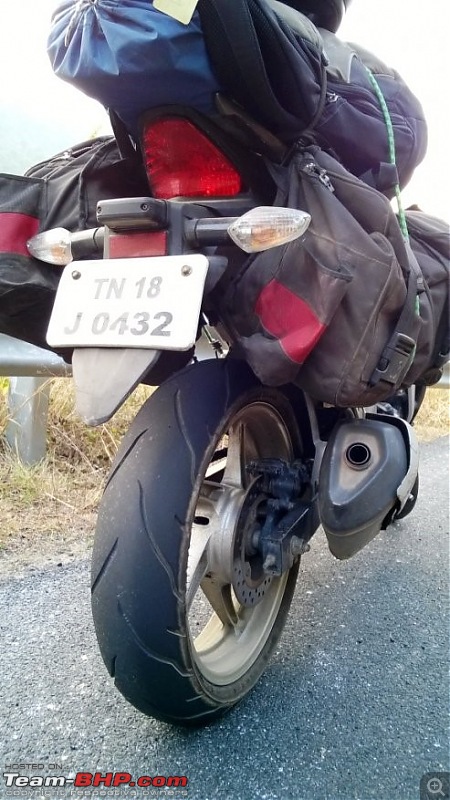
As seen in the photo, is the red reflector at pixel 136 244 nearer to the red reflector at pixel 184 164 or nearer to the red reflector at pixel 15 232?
the red reflector at pixel 184 164

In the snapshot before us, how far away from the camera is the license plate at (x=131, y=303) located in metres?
0.96

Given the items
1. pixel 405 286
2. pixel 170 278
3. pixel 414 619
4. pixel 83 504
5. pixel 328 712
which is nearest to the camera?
pixel 170 278

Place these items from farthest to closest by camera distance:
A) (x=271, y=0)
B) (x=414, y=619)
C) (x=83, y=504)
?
1. (x=83, y=504)
2. (x=414, y=619)
3. (x=271, y=0)

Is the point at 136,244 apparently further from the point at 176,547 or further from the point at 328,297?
the point at 176,547

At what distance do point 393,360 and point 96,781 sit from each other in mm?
946

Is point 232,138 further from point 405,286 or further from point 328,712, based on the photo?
point 328,712

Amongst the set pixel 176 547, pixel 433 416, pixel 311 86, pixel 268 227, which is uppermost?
pixel 311 86

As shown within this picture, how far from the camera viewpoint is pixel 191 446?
3.65 feet

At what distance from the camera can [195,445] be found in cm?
112

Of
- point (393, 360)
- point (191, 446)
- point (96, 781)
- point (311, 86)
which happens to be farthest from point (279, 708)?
point (311, 86)

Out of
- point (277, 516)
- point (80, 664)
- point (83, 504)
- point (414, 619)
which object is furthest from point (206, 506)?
point (83, 504)

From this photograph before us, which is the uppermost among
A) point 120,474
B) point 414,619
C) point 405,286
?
point 405,286

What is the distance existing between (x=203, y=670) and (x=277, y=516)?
0.39 meters

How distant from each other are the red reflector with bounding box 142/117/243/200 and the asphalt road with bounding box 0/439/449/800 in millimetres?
1064
